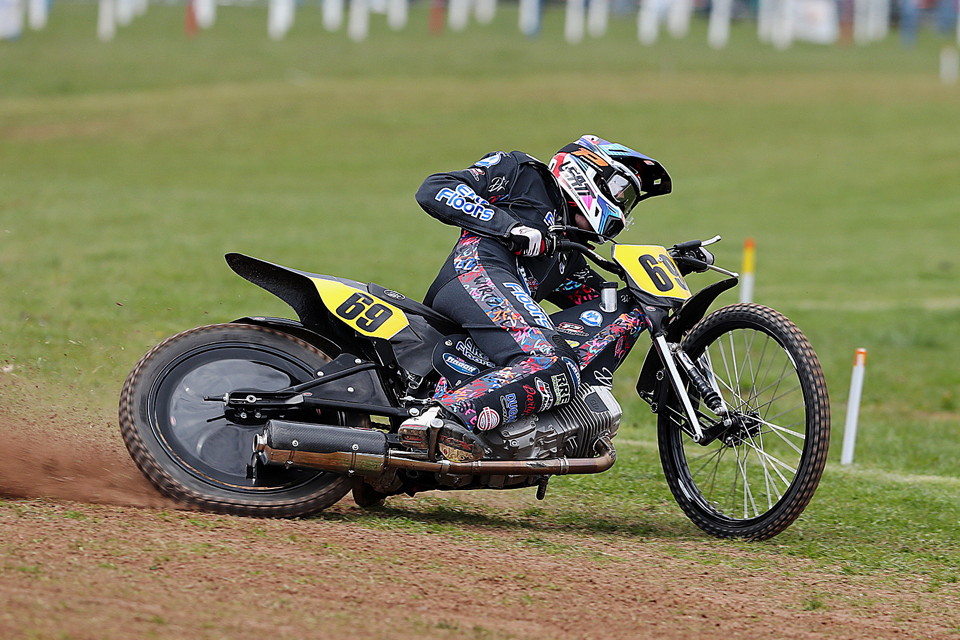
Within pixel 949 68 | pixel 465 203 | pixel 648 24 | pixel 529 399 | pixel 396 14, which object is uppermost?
pixel 648 24

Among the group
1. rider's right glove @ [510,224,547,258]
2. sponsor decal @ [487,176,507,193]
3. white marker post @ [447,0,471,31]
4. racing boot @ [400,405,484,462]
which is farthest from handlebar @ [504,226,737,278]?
white marker post @ [447,0,471,31]

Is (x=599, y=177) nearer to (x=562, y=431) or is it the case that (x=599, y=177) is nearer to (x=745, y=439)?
(x=562, y=431)

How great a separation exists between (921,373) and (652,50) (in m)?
35.9

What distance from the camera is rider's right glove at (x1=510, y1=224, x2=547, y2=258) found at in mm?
5992

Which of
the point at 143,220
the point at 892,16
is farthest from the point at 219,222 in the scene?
the point at 892,16

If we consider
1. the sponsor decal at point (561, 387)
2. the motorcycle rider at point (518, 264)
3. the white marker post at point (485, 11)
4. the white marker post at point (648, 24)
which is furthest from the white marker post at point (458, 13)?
the sponsor decal at point (561, 387)

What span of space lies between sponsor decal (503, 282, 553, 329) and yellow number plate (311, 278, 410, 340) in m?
0.54

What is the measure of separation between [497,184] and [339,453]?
1.53 metres

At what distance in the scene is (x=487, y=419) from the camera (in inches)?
232

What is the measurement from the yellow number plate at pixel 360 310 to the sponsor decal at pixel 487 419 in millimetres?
594

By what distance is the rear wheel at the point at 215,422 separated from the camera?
5840 mm

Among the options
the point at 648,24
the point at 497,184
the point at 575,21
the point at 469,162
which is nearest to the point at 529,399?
the point at 497,184

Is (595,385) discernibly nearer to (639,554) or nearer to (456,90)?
(639,554)

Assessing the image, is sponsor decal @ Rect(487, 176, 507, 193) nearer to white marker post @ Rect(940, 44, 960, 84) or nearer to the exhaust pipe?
the exhaust pipe
